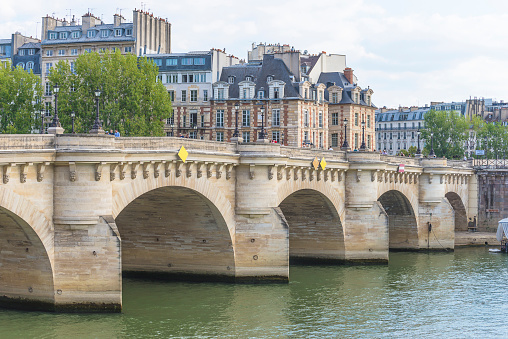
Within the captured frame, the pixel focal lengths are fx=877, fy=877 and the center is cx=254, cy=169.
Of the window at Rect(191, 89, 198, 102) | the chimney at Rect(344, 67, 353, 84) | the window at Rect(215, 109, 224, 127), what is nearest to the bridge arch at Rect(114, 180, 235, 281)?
the window at Rect(215, 109, 224, 127)

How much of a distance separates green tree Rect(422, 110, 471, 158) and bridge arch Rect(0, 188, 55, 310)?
310ft

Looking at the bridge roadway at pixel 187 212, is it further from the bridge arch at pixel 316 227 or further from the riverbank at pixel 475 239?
the riverbank at pixel 475 239

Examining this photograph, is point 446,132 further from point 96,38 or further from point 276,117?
point 96,38

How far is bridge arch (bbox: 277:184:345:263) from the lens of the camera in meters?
55.8

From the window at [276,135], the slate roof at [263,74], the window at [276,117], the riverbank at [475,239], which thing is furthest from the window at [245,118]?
the riverbank at [475,239]

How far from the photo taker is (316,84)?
9450cm

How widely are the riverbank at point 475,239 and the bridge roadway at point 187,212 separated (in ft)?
11.6

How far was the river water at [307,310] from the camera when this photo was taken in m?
34.1

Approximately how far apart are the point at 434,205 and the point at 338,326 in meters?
34.7

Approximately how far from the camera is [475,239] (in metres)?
73.1

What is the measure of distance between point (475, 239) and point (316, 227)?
71.5ft

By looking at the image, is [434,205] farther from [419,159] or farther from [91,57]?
[91,57]

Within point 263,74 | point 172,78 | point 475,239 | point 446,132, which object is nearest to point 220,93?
point 263,74

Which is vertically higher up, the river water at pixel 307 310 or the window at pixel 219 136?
the window at pixel 219 136
